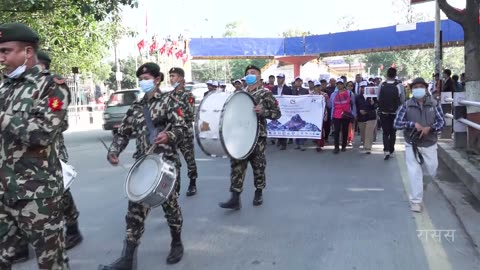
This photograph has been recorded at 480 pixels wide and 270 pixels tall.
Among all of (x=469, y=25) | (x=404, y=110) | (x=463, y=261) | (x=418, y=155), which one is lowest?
(x=463, y=261)

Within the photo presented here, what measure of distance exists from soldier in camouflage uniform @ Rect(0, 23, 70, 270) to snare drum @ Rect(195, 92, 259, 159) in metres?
2.47

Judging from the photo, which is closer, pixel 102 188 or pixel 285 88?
pixel 102 188

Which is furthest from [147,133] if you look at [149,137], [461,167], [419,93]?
[461,167]

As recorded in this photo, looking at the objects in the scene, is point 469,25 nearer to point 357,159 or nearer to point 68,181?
point 357,159

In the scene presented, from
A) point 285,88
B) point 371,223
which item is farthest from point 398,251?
point 285,88

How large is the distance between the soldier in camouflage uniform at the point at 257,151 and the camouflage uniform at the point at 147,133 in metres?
1.78

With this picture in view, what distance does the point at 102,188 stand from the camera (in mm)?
8258

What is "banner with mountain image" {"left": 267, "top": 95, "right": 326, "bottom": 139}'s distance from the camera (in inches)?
482

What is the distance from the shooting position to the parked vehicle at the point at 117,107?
1733 centimetres

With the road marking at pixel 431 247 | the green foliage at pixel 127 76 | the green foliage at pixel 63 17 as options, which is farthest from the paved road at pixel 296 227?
the green foliage at pixel 127 76

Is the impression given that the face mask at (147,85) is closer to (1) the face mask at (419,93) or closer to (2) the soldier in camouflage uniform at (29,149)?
(2) the soldier in camouflage uniform at (29,149)

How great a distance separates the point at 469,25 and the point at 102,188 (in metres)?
7.60

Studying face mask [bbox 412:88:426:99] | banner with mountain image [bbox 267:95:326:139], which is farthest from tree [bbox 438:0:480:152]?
face mask [bbox 412:88:426:99]

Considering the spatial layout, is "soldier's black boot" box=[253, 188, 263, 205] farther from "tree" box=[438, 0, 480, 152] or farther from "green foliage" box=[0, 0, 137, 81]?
"green foliage" box=[0, 0, 137, 81]
